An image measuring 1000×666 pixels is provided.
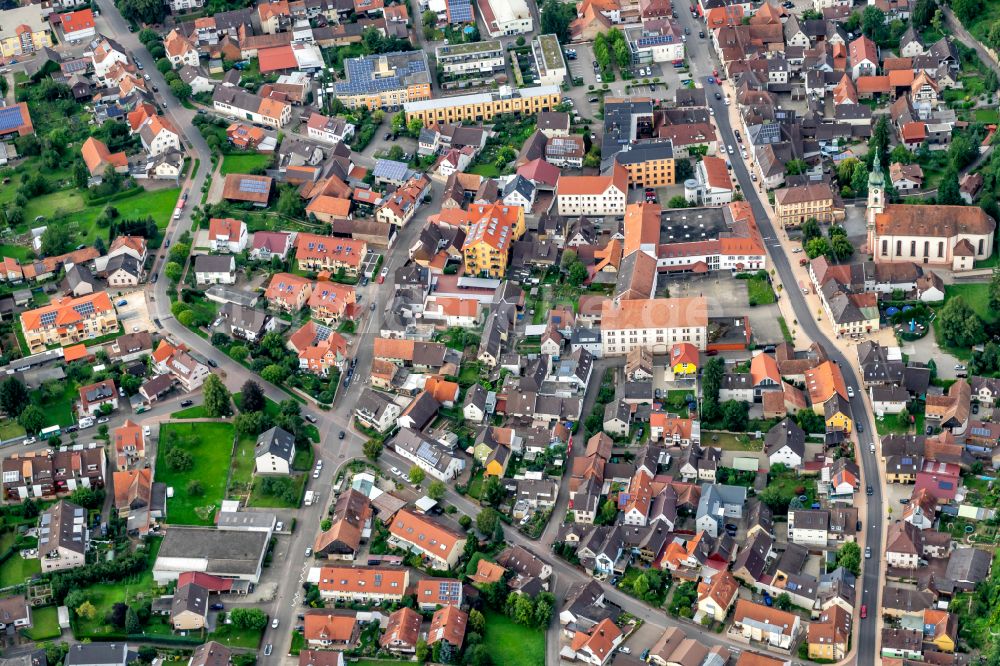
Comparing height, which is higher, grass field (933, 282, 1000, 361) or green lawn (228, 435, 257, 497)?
grass field (933, 282, 1000, 361)

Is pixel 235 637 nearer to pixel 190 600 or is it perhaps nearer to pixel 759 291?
pixel 190 600

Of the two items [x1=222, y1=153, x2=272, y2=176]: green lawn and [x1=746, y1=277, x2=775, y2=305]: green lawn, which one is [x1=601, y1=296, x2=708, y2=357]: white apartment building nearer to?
[x1=746, y1=277, x2=775, y2=305]: green lawn

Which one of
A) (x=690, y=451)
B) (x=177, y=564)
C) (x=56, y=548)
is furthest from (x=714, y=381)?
(x=56, y=548)

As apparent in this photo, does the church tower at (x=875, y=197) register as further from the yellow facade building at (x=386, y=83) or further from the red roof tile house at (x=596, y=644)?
the yellow facade building at (x=386, y=83)

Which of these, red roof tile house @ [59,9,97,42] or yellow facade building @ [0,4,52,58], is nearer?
yellow facade building @ [0,4,52,58]

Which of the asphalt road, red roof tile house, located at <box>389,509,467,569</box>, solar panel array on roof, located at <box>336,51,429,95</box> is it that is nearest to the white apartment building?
the asphalt road

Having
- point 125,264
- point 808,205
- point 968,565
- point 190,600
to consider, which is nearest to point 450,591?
point 190,600
